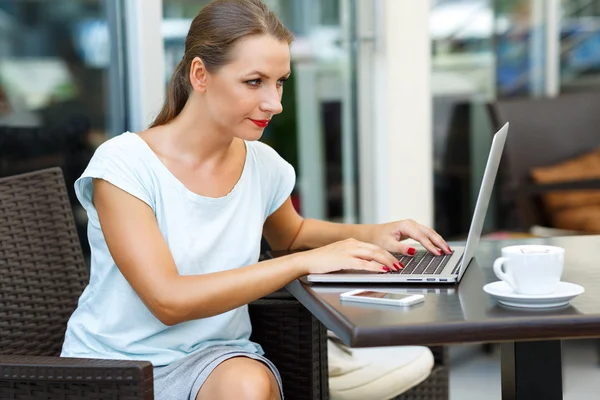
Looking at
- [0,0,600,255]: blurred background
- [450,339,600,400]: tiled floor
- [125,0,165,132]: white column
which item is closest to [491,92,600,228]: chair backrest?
[0,0,600,255]: blurred background

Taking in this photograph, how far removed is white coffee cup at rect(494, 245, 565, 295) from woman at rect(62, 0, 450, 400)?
28 cm

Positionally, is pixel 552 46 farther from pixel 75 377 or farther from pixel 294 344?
pixel 75 377

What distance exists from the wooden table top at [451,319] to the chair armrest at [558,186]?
2242 millimetres

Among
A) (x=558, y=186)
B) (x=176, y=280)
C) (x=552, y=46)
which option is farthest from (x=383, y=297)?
(x=552, y=46)

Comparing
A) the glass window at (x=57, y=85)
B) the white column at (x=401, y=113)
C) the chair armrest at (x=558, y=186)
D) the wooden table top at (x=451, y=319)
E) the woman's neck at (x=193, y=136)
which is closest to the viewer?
the wooden table top at (x=451, y=319)

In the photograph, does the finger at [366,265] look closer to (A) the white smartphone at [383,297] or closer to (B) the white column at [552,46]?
(A) the white smartphone at [383,297]

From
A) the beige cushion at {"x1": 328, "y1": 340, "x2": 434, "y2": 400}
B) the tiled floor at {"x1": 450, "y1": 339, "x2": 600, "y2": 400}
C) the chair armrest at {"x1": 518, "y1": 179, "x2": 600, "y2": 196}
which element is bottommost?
the tiled floor at {"x1": 450, "y1": 339, "x2": 600, "y2": 400}

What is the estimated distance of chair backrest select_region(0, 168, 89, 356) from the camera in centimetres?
193

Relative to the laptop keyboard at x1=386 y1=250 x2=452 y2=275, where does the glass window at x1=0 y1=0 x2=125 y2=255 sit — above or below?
above

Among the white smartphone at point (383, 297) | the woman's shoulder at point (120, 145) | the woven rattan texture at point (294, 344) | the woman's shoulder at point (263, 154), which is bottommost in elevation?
the woven rattan texture at point (294, 344)

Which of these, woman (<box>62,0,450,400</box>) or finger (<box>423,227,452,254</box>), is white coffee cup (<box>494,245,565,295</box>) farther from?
finger (<box>423,227,452,254</box>)

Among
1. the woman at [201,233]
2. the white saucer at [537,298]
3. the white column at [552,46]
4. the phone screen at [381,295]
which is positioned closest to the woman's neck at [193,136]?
the woman at [201,233]

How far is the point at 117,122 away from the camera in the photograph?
289 centimetres

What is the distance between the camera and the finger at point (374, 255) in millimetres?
1626
